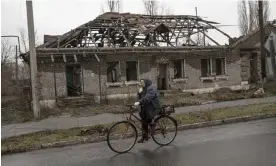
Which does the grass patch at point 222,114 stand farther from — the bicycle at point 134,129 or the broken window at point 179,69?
the broken window at point 179,69

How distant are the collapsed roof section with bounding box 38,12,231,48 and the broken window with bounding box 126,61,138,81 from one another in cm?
123

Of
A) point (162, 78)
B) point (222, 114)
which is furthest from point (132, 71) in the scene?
point (222, 114)

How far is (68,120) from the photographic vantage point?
14383 millimetres

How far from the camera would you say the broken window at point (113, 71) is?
21219mm

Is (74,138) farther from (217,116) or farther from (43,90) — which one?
(43,90)

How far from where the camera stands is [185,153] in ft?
23.8

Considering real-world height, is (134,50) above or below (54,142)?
above

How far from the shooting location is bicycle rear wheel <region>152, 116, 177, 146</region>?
8.25 m

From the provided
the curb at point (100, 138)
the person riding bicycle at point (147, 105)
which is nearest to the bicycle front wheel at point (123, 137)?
the person riding bicycle at point (147, 105)

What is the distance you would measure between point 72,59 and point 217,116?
10027 millimetres

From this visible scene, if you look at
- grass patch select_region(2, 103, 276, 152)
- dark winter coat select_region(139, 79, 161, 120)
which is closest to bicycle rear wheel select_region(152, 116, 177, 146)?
dark winter coat select_region(139, 79, 161, 120)

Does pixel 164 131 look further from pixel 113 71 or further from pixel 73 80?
pixel 113 71

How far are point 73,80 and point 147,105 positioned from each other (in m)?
13.0

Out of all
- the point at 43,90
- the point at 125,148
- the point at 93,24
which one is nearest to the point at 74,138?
the point at 125,148
